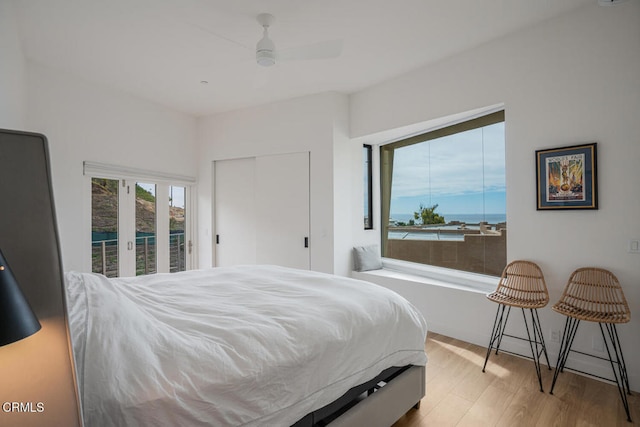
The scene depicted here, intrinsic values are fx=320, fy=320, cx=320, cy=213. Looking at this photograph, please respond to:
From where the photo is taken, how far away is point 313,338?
1439mm

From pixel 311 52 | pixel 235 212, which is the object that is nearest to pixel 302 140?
pixel 235 212

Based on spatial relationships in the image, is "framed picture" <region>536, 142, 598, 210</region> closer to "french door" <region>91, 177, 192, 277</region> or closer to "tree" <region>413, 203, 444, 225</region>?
"tree" <region>413, 203, 444, 225</region>

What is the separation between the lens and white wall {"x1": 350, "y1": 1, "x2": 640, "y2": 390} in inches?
88.0

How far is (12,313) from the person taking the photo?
56cm

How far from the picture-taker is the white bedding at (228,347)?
3.30 feet

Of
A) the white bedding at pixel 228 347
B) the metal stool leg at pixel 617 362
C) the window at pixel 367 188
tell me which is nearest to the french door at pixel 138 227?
the white bedding at pixel 228 347

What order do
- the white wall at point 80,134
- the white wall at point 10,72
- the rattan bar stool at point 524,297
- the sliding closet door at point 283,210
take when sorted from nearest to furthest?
the white wall at point 10,72
the rattan bar stool at point 524,297
the white wall at point 80,134
the sliding closet door at point 283,210

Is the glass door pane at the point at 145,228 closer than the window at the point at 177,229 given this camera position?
Yes

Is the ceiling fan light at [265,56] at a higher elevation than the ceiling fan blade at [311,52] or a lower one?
lower

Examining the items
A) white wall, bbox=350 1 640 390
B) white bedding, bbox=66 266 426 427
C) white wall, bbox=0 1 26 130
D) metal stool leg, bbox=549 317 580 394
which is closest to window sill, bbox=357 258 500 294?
white wall, bbox=350 1 640 390

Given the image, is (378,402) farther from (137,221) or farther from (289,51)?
(137,221)

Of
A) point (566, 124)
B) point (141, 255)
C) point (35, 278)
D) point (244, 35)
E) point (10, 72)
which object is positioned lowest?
point (141, 255)

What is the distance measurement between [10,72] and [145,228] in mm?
2333

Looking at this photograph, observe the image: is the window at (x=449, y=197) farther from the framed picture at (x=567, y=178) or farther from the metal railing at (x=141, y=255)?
the metal railing at (x=141, y=255)
